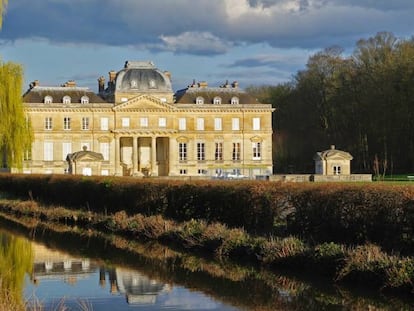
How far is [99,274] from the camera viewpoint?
1440 centimetres

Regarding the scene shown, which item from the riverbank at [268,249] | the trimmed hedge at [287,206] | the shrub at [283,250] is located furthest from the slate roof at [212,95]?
the shrub at [283,250]

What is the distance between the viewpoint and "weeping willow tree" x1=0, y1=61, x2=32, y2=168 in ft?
113

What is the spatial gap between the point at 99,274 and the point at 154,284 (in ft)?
5.89

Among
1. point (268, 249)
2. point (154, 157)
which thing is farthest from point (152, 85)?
point (268, 249)

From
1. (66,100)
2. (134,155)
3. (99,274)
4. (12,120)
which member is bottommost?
(99,274)

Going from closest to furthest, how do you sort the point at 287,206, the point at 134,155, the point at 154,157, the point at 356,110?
1. the point at 287,206
2. the point at 356,110
3. the point at 134,155
4. the point at 154,157

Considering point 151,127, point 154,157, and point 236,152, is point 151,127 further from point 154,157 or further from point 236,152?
point 236,152

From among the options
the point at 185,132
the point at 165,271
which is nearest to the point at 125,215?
the point at 165,271

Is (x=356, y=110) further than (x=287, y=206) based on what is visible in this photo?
Yes

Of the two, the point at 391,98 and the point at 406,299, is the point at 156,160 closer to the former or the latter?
the point at 391,98

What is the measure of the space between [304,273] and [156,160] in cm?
5468

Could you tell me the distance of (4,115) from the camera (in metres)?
34.3

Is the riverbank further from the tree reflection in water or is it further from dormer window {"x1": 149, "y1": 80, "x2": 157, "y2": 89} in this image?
dormer window {"x1": 149, "y1": 80, "x2": 157, "y2": 89}

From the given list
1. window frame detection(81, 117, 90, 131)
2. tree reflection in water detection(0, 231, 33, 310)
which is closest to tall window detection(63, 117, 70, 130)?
window frame detection(81, 117, 90, 131)
